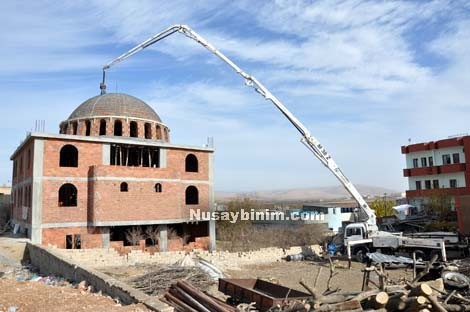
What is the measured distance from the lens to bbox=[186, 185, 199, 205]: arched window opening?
33.4 metres

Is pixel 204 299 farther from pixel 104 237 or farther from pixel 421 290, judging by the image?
pixel 104 237

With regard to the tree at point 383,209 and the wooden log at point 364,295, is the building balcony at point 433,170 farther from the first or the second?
the wooden log at point 364,295

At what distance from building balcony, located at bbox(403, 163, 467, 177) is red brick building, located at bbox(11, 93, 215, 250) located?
21973 millimetres

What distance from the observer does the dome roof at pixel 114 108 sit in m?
31.9

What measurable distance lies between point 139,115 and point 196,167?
6670mm

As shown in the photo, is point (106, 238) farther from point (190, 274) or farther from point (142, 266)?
point (190, 274)

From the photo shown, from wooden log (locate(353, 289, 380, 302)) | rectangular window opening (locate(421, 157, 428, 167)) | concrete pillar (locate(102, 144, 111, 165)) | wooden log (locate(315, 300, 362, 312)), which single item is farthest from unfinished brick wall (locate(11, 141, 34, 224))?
rectangular window opening (locate(421, 157, 428, 167))

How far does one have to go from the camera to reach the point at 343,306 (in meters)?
8.09

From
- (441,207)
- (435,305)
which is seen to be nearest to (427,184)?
(441,207)

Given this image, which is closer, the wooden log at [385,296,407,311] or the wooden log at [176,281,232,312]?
the wooden log at [385,296,407,311]

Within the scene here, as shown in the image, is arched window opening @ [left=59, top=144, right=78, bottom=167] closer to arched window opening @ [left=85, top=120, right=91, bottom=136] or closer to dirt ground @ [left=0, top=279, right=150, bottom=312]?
arched window opening @ [left=85, top=120, right=91, bottom=136]

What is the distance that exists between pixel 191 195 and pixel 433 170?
78.6ft

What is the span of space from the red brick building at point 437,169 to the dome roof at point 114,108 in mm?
26664

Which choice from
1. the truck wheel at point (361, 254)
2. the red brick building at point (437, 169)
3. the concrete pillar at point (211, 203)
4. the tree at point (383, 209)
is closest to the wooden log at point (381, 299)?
the truck wheel at point (361, 254)
